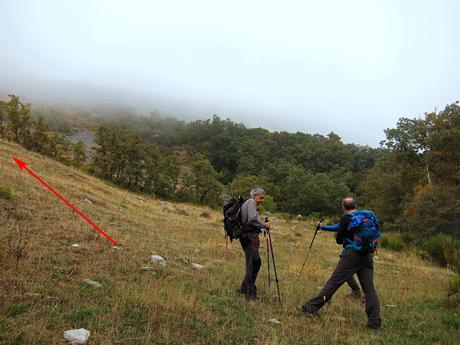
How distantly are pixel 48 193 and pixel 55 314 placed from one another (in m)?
9.95

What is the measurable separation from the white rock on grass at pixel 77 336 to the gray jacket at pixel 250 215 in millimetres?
3336

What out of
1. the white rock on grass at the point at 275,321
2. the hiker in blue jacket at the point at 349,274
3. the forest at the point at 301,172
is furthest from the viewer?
the forest at the point at 301,172

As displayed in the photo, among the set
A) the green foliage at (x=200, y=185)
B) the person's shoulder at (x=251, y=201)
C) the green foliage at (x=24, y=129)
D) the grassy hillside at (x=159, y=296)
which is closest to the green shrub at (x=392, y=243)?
the grassy hillside at (x=159, y=296)

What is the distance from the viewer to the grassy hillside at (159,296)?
15.9 ft

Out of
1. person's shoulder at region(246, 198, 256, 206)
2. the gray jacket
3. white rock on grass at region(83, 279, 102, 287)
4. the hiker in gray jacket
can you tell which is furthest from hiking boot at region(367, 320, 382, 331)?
white rock on grass at region(83, 279, 102, 287)

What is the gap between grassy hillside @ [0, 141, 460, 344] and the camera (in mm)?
4859

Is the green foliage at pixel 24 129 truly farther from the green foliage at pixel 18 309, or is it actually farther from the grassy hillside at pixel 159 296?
the green foliage at pixel 18 309

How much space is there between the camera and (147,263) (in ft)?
26.8

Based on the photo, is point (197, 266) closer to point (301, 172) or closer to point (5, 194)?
point (5, 194)

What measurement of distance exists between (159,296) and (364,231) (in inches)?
131

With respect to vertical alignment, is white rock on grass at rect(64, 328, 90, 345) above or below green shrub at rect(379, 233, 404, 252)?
above

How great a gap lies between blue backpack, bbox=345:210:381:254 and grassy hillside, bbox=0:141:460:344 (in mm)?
1248

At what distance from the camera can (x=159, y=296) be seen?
19.6 feet

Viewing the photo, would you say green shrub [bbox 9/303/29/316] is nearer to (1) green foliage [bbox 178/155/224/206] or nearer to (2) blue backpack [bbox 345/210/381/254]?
(2) blue backpack [bbox 345/210/381/254]
